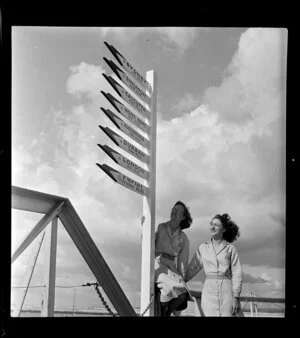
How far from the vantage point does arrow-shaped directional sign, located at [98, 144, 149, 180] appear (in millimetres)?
3150

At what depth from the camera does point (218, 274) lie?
328 cm

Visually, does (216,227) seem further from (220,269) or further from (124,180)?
(124,180)

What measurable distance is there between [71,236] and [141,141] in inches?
26.0

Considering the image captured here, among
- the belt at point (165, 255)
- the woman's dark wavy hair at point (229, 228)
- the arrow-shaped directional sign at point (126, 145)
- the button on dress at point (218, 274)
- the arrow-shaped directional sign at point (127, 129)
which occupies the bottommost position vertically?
the button on dress at point (218, 274)

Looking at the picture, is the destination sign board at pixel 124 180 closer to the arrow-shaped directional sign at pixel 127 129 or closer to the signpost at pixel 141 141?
the signpost at pixel 141 141

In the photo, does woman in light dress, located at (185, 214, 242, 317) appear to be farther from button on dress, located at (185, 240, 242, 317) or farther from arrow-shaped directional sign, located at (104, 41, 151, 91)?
arrow-shaped directional sign, located at (104, 41, 151, 91)

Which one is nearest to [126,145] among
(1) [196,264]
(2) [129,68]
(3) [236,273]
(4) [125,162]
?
(4) [125,162]

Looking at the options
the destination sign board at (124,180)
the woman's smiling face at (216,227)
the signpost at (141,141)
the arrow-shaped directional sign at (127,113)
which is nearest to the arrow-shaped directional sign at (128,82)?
the signpost at (141,141)

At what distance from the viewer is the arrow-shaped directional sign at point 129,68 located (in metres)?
3.17

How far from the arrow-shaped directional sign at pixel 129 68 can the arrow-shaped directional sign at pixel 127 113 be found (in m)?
0.16
